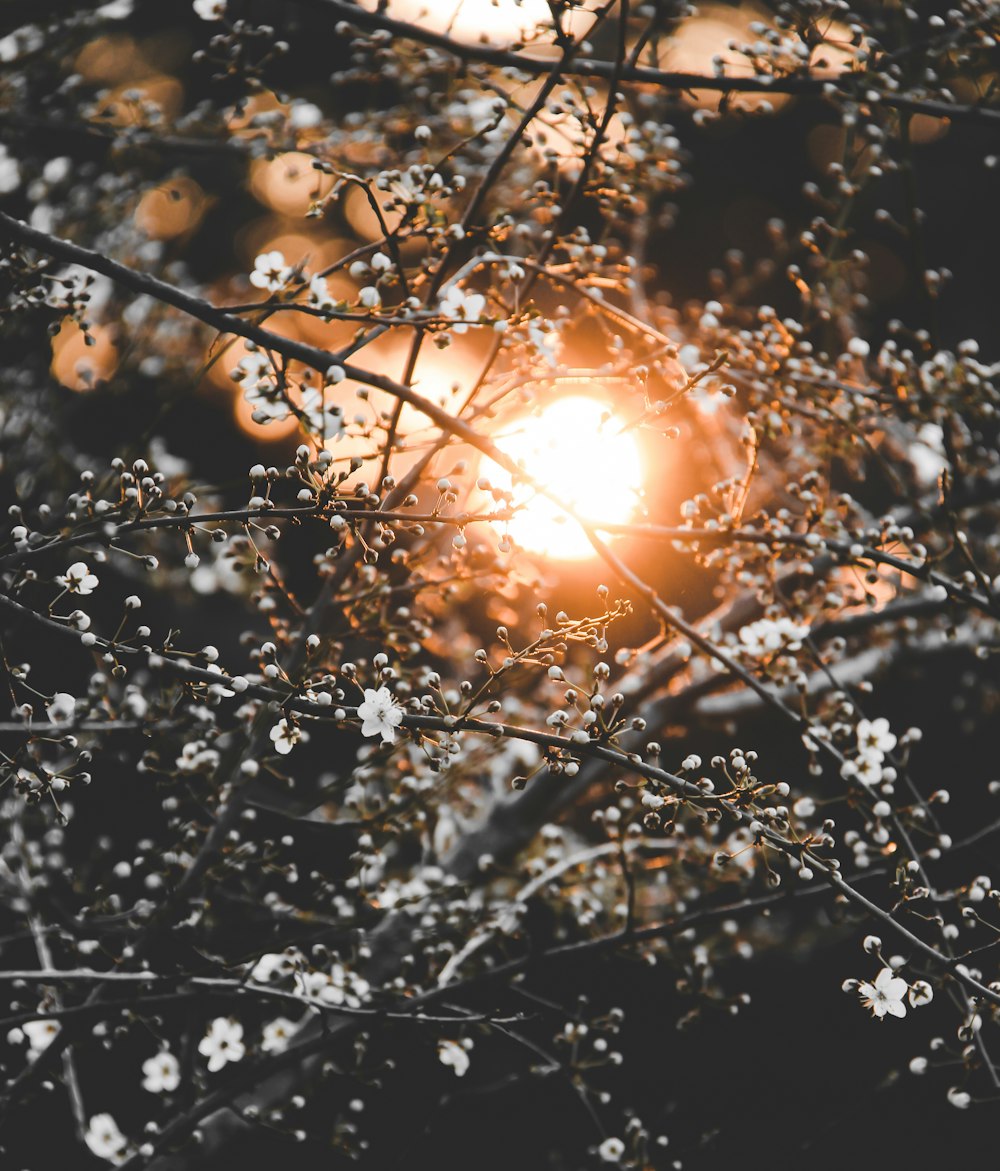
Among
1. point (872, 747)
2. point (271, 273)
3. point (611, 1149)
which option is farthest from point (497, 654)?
point (271, 273)

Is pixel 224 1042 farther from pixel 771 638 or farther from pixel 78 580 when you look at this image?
pixel 771 638

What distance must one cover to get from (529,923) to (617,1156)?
58.9 inches

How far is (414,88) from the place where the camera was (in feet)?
11.0

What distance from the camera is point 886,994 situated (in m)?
1.75

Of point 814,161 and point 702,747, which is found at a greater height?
point 814,161

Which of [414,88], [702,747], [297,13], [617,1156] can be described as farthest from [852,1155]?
[297,13]

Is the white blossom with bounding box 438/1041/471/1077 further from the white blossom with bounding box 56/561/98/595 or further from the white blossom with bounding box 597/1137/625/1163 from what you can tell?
the white blossom with bounding box 56/561/98/595

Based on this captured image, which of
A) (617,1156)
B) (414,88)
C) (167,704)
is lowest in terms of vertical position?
(617,1156)

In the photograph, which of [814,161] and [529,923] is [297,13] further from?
[529,923]

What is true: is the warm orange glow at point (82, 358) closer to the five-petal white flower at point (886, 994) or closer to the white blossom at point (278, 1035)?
the white blossom at point (278, 1035)

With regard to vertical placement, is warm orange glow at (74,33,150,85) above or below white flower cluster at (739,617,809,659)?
above

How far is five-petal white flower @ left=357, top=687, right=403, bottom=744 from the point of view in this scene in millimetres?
1569

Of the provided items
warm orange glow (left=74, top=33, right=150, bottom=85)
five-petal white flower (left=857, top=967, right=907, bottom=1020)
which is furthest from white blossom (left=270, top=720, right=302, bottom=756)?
warm orange glow (left=74, top=33, right=150, bottom=85)

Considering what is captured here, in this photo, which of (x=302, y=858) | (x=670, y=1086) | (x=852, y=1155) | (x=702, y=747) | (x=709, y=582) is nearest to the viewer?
(x=852, y=1155)
